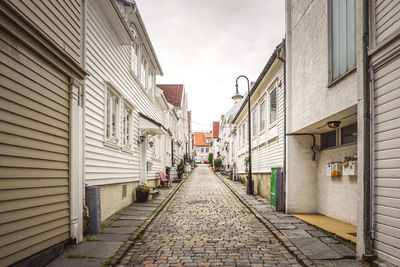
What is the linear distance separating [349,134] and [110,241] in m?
6.10

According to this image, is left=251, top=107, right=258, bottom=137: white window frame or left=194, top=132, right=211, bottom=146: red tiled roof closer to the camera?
left=251, top=107, right=258, bottom=137: white window frame

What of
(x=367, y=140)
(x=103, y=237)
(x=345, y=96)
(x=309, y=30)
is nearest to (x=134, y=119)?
(x=103, y=237)

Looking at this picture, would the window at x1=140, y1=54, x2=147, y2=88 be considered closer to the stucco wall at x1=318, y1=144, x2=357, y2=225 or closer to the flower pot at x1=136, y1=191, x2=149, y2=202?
the flower pot at x1=136, y1=191, x2=149, y2=202

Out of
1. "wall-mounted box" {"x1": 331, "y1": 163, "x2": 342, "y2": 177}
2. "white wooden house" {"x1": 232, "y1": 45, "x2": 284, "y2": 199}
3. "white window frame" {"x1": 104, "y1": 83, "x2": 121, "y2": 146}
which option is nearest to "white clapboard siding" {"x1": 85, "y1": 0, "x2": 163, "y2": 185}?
"white window frame" {"x1": 104, "y1": 83, "x2": 121, "y2": 146}

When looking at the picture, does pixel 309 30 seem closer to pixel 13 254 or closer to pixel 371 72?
pixel 371 72

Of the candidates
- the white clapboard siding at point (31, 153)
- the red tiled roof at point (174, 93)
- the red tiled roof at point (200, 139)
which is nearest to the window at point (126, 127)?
the white clapboard siding at point (31, 153)

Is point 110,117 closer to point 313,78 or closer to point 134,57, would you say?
point 134,57

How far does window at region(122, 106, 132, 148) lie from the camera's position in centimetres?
1005

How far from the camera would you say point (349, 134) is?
7.75m

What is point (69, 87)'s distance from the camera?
5602 millimetres

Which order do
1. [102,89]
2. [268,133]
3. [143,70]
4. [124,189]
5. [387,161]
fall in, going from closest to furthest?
[387,161] < [102,89] < [124,189] < [268,133] < [143,70]

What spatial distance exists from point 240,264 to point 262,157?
9311 mm

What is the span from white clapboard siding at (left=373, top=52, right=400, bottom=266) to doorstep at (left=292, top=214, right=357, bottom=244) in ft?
4.49

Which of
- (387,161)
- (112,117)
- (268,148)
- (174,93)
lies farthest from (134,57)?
(174,93)
